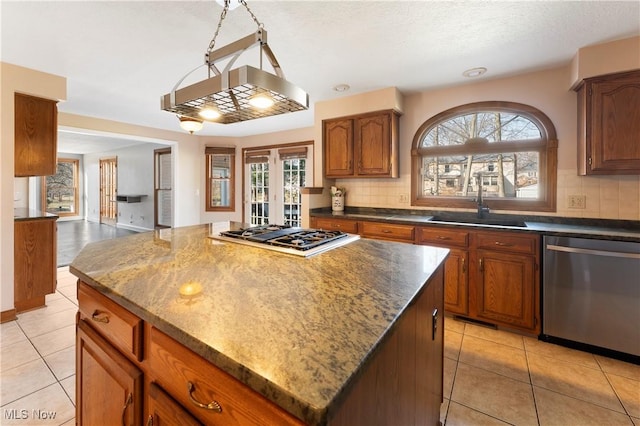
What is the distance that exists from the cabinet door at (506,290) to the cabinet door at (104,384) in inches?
104

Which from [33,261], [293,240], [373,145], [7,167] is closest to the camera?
[293,240]

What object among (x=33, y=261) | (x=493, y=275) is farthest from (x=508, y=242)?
(x=33, y=261)

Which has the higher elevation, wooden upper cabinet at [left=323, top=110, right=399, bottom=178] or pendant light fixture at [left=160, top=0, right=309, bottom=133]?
wooden upper cabinet at [left=323, top=110, right=399, bottom=178]

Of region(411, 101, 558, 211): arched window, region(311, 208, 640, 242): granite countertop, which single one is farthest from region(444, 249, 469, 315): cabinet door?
region(411, 101, 558, 211): arched window

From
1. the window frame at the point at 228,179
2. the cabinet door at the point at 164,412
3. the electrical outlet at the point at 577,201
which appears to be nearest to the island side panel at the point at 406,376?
the cabinet door at the point at 164,412

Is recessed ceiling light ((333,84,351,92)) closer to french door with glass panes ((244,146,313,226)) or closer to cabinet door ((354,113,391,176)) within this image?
cabinet door ((354,113,391,176))

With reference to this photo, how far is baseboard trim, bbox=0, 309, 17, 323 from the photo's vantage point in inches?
104

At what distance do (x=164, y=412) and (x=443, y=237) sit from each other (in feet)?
8.42

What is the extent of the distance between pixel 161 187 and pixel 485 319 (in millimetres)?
6865

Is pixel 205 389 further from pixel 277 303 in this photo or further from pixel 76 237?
pixel 76 237

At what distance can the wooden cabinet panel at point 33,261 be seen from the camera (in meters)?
2.78

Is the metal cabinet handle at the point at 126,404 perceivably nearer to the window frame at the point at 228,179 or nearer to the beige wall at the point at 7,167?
the beige wall at the point at 7,167

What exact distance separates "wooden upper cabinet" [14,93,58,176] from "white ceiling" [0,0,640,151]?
1.16 ft

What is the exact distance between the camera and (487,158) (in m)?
3.15
